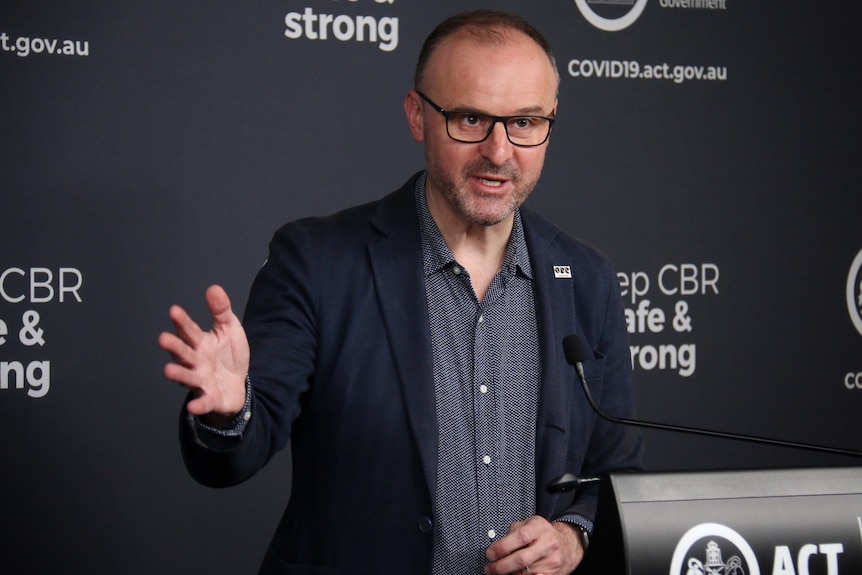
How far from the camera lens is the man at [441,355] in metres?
1.86

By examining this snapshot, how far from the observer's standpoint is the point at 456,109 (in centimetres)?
193

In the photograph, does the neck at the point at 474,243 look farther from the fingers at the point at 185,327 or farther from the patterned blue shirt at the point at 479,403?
the fingers at the point at 185,327

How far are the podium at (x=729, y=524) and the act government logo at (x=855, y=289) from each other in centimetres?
226

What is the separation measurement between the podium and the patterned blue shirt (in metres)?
0.51

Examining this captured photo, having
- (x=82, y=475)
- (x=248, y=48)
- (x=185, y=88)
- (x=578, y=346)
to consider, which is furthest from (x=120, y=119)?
(x=578, y=346)

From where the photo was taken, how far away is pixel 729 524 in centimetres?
132

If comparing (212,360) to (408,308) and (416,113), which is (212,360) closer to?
(408,308)

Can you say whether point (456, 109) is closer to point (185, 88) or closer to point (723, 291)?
point (185, 88)

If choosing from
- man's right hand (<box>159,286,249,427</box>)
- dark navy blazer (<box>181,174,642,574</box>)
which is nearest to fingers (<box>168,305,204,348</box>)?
man's right hand (<box>159,286,249,427</box>)

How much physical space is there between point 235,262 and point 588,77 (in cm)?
128

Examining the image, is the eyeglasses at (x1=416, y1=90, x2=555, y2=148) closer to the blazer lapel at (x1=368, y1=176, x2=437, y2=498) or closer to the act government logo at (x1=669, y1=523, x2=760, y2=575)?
the blazer lapel at (x1=368, y1=176, x2=437, y2=498)

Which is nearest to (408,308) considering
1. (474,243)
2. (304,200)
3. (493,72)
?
(474,243)

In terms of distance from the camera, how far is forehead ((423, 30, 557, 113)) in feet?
6.27

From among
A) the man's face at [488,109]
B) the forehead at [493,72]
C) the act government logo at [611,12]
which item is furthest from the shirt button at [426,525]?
the act government logo at [611,12]
